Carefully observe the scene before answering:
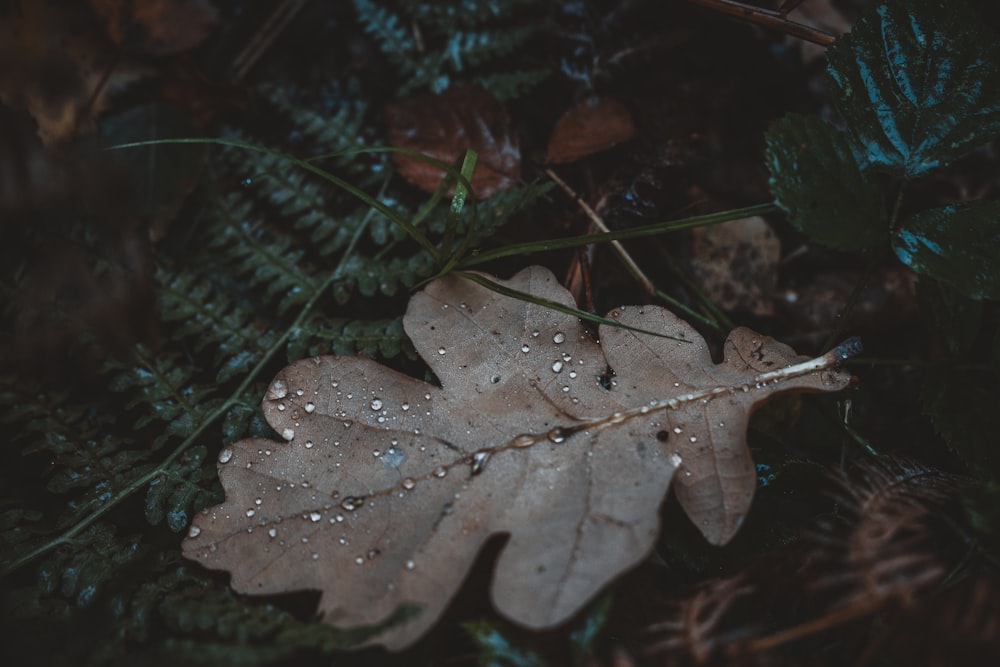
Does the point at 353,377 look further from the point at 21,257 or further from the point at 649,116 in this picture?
the point at 649,116

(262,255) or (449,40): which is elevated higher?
(449,40)

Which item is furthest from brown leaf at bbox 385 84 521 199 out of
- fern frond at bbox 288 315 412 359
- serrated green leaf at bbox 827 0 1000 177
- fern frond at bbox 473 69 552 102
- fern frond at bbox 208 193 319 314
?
serrated green leaf at bbox 827 0 1000 177

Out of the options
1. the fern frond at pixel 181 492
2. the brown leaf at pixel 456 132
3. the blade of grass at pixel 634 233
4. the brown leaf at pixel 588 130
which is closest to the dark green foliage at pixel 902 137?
the blade of grass at pixel 634 233

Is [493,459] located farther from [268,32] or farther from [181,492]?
[268,32]

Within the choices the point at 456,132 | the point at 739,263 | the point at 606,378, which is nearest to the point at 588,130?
the point at 456,132

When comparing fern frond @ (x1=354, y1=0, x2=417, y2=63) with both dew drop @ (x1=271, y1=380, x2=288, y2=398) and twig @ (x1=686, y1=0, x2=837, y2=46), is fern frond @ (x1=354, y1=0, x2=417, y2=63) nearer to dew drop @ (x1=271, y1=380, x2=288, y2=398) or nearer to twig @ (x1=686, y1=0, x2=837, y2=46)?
twig @ (x1=686, y1=0, x2=837, y2=46)

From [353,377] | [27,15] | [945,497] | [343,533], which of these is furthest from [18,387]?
[945,497]

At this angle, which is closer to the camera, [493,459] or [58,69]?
[493,459]
